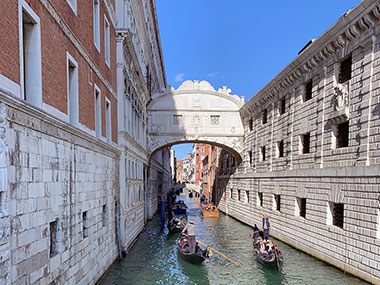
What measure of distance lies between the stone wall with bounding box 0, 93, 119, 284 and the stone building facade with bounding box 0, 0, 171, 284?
0.02 meters

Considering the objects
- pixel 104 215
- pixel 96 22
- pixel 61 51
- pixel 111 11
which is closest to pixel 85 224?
pixel 104 215

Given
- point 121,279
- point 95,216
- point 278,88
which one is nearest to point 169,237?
point 121,279

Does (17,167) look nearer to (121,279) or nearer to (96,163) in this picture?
(96,163)

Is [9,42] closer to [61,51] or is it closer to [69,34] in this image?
[61,51]

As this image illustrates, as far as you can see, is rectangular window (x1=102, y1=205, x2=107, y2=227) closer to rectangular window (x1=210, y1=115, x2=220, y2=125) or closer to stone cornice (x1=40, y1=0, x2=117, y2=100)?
stone cornice (x1=40, y1=0, x2=117, y2=100)

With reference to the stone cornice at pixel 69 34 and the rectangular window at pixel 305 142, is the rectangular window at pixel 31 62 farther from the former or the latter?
the rectangular window at pixel 305 142

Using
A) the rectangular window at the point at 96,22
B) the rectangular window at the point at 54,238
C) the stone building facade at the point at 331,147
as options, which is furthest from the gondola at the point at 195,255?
the rectangular window at the point at 96,22

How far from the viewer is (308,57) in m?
12.1

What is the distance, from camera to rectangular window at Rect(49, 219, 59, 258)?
17.9ft

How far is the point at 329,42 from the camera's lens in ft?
34.9

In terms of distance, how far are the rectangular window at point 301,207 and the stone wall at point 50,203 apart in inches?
330

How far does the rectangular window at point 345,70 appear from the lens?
1019cm

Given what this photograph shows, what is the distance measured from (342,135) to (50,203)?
9.43 meters

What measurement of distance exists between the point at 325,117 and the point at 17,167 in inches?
409
